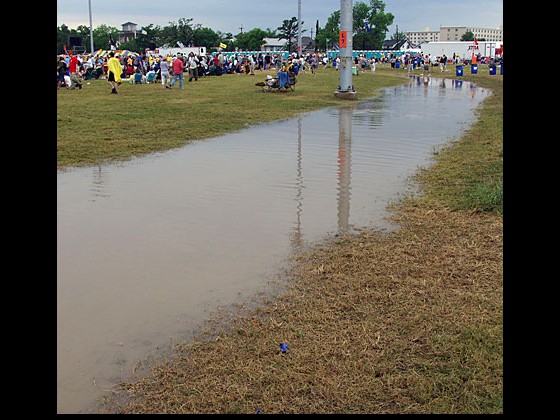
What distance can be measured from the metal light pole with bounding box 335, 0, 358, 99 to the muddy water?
997 centimetres

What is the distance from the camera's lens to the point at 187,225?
698cm

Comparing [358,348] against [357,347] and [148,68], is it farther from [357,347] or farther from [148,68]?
[148,68]

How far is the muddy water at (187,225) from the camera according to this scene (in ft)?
14.2

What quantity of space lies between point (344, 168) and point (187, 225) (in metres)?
4.16

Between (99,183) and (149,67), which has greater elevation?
(149,67)

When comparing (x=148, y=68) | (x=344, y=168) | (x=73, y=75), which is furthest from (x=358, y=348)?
(x=148, y=68)

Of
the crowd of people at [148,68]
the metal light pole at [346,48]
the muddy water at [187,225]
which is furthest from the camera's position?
the crowd of people at [148,68]

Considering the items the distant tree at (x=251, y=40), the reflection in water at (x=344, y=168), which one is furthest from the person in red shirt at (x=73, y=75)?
the distant tree at (x=251, y=40)

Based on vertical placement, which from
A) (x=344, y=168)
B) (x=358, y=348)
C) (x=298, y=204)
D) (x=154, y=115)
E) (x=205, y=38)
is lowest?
(x=358, y=348)

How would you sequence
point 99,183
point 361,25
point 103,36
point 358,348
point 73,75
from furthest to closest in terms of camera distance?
point 103,36 < point 361,25 < point 73,75 < point 99,183 < point 358,348

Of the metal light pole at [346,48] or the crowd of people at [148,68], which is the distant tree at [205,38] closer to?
the crowd of people at [148,68]

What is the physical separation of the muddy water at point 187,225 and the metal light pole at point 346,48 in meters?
9.97
